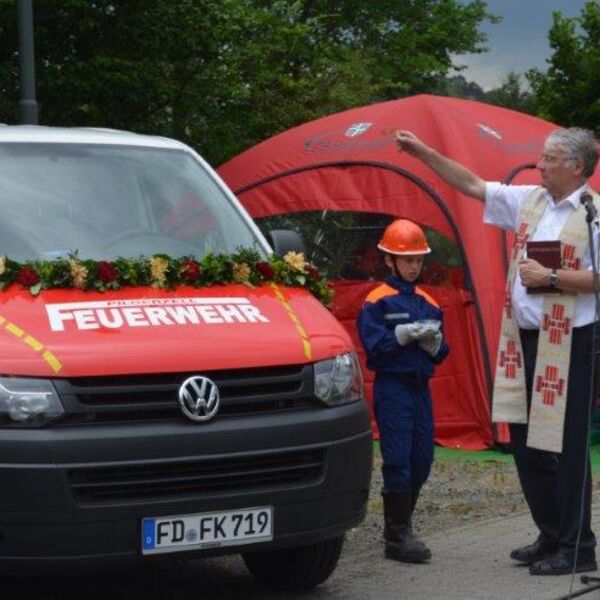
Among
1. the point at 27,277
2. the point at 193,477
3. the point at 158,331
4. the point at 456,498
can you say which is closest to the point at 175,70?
the point at 456,498

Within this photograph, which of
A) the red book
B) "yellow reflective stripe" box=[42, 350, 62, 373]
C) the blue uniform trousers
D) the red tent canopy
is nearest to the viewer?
"yellow reflective stripe" box=[42, 350, 62, 373]

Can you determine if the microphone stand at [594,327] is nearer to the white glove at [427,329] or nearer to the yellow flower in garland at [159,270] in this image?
the white glove at [427,329]

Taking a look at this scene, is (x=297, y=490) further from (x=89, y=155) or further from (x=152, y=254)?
(x=89, y=155)

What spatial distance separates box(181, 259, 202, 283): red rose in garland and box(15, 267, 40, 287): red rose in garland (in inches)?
24.5

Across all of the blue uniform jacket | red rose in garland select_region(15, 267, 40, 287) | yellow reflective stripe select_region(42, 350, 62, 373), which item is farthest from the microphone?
yellow reflective stripe select_region(42, 350, 62, 373)

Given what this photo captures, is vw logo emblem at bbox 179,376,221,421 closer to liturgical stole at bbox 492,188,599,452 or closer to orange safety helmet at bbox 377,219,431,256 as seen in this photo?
liturgical stole at bbox 492,188,599,452

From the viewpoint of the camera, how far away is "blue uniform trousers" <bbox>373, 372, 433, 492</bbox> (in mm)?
7234

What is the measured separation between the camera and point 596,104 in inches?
1075

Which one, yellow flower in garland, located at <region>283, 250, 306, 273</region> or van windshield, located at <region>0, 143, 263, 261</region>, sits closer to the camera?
van windshield, located at <region>0, 143, 263, 261</region>

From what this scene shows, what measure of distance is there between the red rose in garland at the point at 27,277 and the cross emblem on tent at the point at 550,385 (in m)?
2.29

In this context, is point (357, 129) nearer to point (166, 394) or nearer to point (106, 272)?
point (106, 272)

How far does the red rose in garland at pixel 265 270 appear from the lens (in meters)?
6.49

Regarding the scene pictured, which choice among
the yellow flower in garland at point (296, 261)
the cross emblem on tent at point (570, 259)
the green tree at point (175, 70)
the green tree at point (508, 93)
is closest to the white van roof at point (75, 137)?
the yellow flower in garland at point (296, 261)

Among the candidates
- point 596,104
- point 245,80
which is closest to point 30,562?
point 245,80
